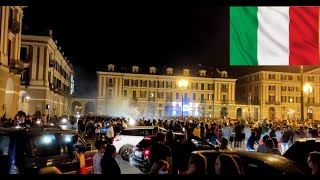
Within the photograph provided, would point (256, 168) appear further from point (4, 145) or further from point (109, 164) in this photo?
point (4, 145)

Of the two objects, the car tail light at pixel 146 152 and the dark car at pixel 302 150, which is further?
the car tail light at pixel 146 152

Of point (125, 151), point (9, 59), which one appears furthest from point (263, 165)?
point (9, 59)

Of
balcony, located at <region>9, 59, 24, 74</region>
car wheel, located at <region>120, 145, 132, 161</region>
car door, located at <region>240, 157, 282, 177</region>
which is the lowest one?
car wheel, located at <region>120, 145, 132, 161</region>

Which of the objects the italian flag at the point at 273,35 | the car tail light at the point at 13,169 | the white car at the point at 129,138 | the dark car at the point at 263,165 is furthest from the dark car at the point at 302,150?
the white car at the point at 129,138

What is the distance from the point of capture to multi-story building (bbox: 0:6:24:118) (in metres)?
31.2

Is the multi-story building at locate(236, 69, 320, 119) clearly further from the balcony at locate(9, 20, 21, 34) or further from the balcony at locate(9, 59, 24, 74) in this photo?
the balcony at locate(9, 59, 24, 74)

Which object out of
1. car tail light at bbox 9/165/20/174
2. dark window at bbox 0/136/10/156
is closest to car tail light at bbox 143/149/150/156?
dark window at bbox 0/136/10/156

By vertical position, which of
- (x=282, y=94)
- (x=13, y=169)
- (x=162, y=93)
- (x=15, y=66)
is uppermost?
(x=282, y=94)

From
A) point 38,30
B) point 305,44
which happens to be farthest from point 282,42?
point 38,30

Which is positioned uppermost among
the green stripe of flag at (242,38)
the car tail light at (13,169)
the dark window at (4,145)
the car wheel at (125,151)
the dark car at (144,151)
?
the green stripe of flag at (242,38)

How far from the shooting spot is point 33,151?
319 inches

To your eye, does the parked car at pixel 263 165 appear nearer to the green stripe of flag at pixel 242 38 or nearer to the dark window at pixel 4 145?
the green stripe of flag at pixel 242 38

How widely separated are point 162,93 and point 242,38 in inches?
3666

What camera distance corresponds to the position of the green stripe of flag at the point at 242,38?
24.9 feet
